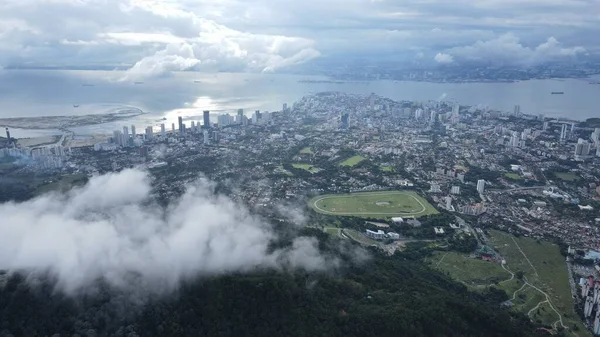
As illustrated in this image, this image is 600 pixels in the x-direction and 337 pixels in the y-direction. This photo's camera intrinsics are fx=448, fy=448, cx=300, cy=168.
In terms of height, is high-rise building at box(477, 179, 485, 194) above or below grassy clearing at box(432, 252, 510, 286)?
above

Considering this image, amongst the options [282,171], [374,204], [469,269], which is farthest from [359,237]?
[282,171]

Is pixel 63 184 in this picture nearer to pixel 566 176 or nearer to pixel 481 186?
pixel 481 186

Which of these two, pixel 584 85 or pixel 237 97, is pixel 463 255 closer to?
pixel 237 97

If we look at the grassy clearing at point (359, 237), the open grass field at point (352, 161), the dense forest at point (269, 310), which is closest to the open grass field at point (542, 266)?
the dense forest at point (269, 310)

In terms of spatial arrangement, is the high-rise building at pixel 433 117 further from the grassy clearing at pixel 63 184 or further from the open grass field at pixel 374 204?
the grassy clearing at pixel 63 184

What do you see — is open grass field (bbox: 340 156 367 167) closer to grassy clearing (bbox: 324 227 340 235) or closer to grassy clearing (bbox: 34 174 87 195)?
grassy clearing (bbox: 324 227 340 235)

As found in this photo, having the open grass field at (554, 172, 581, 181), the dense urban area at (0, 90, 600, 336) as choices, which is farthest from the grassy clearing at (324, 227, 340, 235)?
the open grass field at (554, 172, 581, 181)
